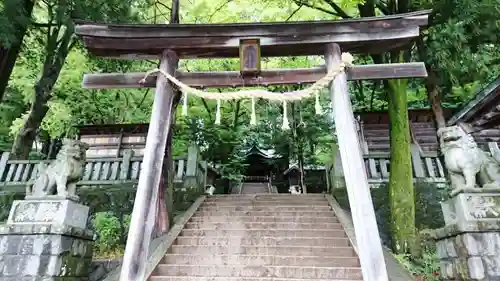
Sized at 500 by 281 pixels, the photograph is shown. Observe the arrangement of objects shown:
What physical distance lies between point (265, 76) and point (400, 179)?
180 inches

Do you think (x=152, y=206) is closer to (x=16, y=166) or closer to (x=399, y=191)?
(x=399, y=191)

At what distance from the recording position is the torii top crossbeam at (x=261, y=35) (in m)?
5.28

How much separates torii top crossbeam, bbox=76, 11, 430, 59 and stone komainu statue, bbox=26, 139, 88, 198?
218 centimetres

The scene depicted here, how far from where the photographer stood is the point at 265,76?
18.2 feet

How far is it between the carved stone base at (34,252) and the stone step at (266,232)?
263 centimetres

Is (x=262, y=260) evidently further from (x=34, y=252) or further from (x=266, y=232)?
(x=34, y=252)

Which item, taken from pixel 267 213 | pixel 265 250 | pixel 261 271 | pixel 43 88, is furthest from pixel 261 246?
pixel 43 88

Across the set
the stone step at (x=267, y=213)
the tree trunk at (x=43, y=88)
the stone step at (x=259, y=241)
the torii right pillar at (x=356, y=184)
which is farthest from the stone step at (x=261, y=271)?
the tree trunk at (x=43, y=88)

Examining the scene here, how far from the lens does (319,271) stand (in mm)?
6039

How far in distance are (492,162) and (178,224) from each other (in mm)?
6498

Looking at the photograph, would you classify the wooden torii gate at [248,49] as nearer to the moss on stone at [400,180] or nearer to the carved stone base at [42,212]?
the carved stone base at [42,212]

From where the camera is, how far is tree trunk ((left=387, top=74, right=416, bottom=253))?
25.1 feet

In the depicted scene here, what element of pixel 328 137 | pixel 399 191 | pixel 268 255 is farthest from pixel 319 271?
pixel 328 137

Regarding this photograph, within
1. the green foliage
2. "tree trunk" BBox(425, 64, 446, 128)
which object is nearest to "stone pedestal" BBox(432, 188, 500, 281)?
the green foliage
